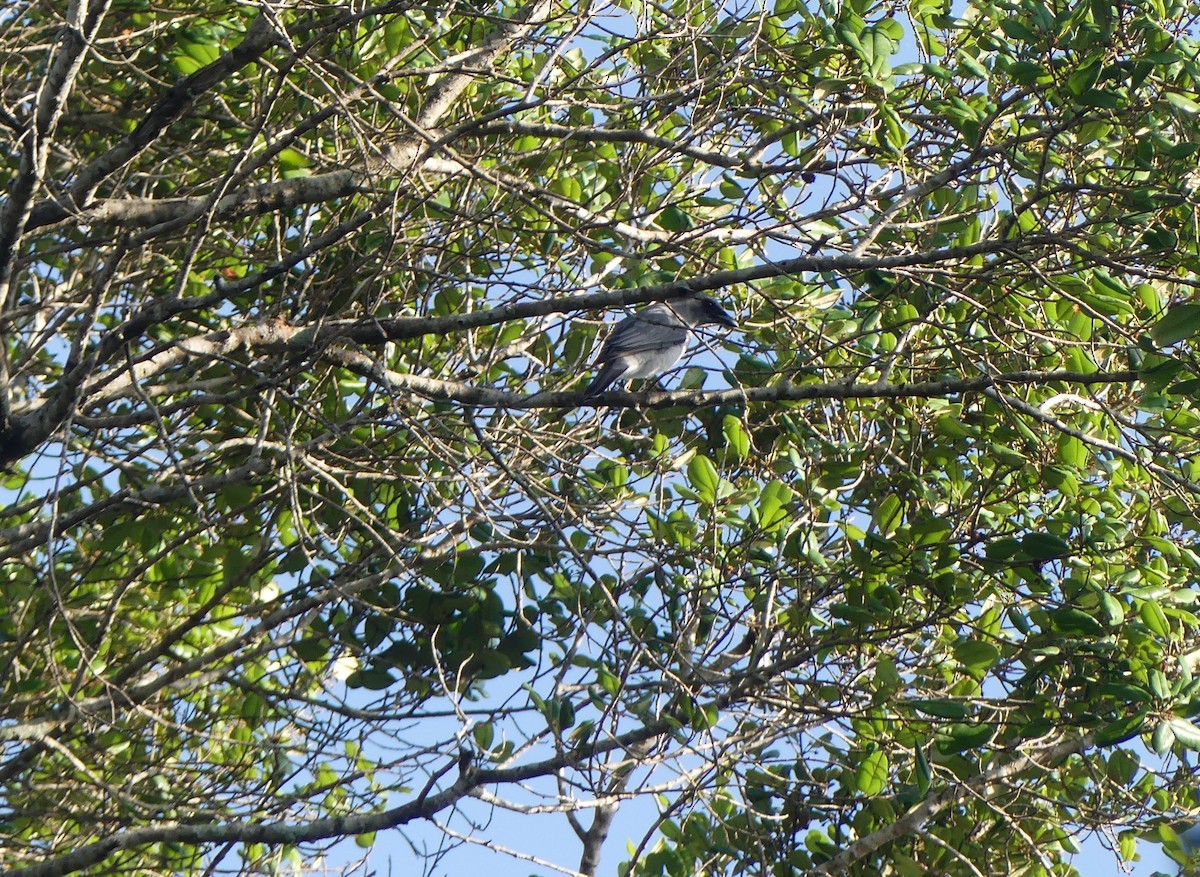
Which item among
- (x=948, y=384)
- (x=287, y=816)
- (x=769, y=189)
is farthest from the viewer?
(x=769, y=189)

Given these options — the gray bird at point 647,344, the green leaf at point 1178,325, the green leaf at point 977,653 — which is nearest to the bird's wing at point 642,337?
the gray bird at point 647,344

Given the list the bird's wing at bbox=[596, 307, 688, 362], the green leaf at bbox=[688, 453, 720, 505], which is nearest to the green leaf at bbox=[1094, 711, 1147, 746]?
the green leaf at bbox=[688, 453, 720, 505]

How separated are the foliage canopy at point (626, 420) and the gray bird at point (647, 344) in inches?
27.9

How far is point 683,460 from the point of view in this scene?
5684mm

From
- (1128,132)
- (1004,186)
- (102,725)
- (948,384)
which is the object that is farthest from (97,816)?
(1128,132)

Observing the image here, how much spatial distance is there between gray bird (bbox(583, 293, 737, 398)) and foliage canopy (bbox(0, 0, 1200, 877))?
709 millimetres

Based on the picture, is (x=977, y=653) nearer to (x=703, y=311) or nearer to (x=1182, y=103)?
(x=1182, y=103)

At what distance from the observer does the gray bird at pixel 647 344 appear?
6898 millimetres

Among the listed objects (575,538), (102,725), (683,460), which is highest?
(683,460)

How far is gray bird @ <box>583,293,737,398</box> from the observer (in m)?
6.90

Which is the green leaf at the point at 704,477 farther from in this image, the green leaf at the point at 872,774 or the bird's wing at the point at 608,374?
the bird's wing at the point at 608,374

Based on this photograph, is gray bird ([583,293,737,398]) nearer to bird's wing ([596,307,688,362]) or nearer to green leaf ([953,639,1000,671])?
bird's wing ([596,307,688,362])

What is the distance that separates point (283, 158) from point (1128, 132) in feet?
11.7

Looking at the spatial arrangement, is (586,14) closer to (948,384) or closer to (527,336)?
(527,336)
